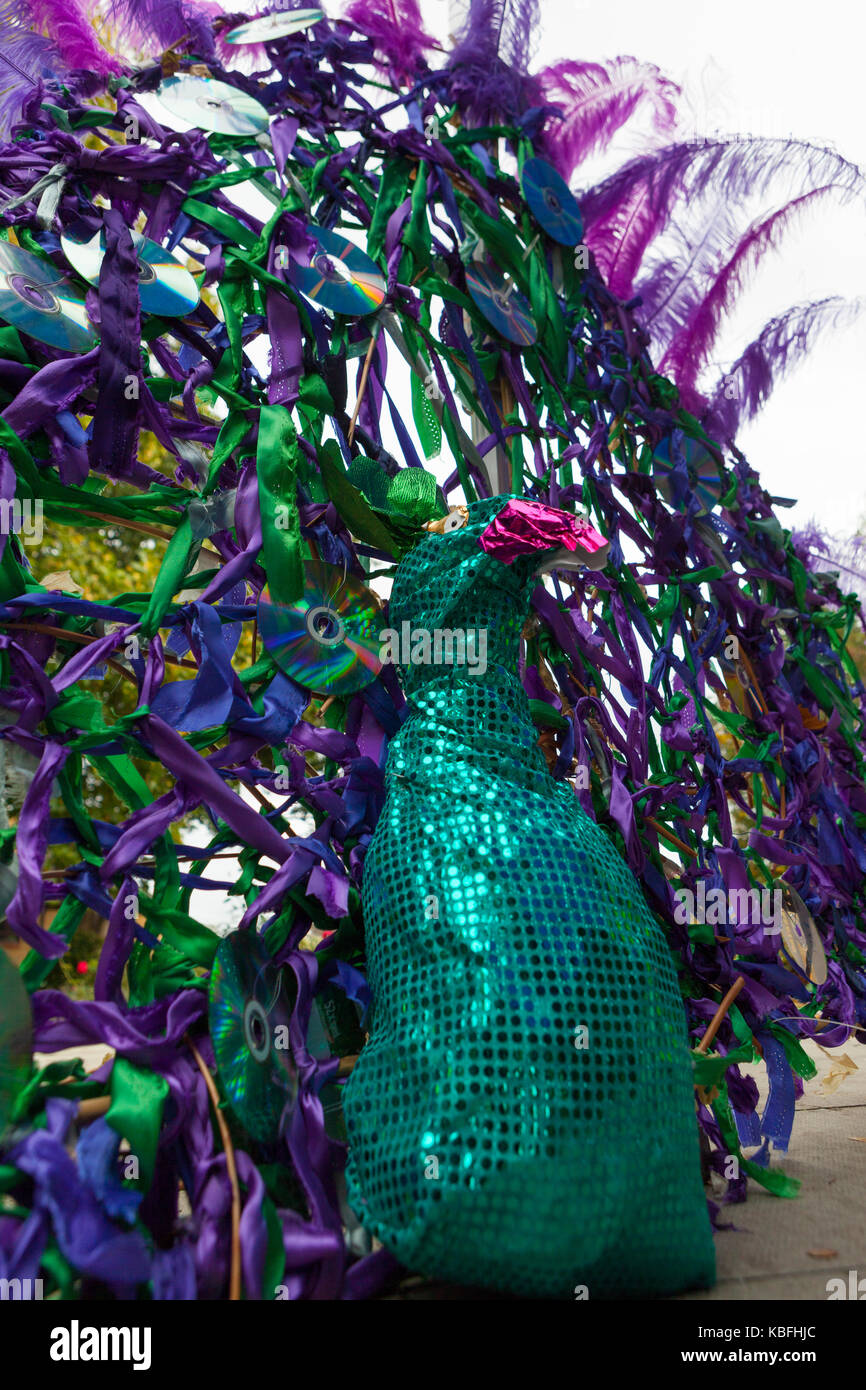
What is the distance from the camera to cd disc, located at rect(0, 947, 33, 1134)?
2.99 feet

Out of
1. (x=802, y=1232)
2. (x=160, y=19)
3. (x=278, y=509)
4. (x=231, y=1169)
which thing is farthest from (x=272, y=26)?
(x=802, y=1232)

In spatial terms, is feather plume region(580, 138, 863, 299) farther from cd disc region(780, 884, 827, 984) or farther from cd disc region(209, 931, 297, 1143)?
cd disc region(209, 931, 297, 1143)

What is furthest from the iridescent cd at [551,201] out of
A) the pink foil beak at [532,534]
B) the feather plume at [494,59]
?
the pink foil beak at [532,534]

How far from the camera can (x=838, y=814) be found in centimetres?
Answer: 230

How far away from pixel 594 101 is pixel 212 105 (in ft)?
3.62

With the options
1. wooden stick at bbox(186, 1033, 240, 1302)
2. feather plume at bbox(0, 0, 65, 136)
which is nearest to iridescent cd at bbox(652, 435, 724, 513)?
feather plume at bbox(0, 0, 65, 136)

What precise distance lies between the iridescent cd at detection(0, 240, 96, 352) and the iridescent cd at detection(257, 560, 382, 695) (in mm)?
361

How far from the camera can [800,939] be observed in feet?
6.14

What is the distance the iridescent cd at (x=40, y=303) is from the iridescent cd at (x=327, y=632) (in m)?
0.36

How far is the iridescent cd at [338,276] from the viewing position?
4.61ft

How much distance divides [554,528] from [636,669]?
0.52 meters

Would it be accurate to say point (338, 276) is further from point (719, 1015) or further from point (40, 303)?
point (719, 1015)
